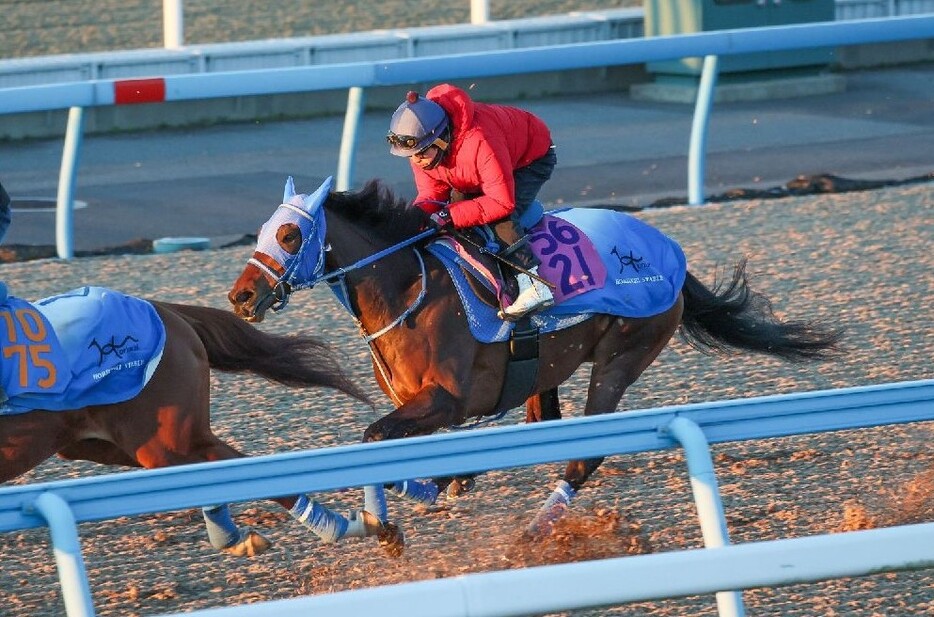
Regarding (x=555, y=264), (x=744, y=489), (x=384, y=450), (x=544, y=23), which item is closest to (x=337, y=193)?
(x=555, y=264)

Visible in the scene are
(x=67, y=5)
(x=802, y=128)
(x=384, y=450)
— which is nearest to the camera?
(x=384, y=450)

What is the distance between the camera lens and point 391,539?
14.1 feet

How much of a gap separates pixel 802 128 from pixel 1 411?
10003 millimetres

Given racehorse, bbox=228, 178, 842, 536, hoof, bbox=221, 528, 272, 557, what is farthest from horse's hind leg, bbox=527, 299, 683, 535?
hoof, bbox=221, 528, 272, 557

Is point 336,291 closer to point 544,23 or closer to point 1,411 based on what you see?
point 1,411

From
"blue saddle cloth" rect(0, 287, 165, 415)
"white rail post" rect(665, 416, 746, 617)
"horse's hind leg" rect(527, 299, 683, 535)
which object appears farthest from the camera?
"horse's hind leg" rect(527, 299, 683, 535)

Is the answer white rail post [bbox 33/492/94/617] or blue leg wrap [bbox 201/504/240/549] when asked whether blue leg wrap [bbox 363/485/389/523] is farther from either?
white rail post [bbox 33/492/94/617]

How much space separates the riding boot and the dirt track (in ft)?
2.14

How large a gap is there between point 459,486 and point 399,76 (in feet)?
13.8

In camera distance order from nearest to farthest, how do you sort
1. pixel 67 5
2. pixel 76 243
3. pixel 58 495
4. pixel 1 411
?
pixel 58 495
pixel 1 411
pixel 76 243
pixel 67 5

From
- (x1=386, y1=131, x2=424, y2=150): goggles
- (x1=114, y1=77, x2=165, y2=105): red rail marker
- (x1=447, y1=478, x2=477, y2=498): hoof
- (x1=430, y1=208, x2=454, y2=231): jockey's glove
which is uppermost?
(x1=386, y1=131, x2=424, y2=150): goggles

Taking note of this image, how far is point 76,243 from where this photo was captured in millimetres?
9188

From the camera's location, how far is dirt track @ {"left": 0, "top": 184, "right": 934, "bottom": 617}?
413 cm

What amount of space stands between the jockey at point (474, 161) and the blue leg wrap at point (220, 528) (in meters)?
1.08
